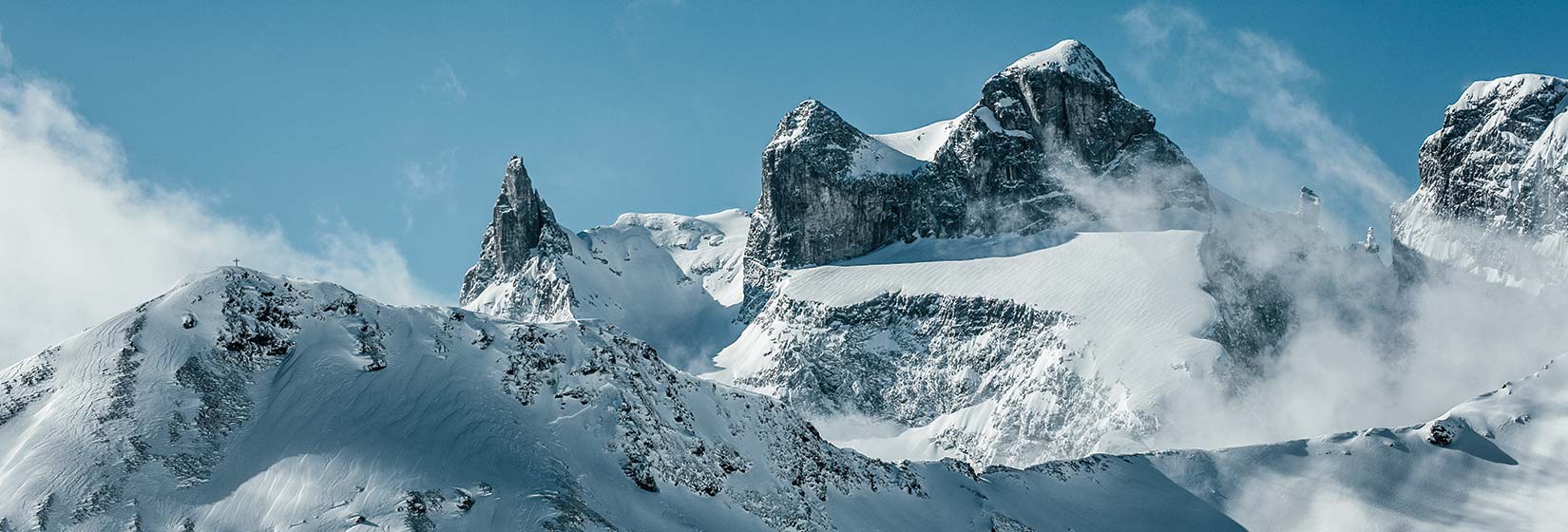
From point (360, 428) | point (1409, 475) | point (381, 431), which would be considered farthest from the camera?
point (1409, 475)

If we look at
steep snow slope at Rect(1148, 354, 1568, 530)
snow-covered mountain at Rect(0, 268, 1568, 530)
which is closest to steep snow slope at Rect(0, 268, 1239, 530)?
snow-covered mountain at Rect(0, 268, 1568, 530)

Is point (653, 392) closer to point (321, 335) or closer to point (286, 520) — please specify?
point (321, 335)

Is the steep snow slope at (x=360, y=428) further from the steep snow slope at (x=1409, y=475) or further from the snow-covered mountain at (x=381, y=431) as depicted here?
the steep snow slope at (x=1409, y=475)

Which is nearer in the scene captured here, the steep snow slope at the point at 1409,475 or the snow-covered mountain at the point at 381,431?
the snow-covered mountain at the point at 381,431

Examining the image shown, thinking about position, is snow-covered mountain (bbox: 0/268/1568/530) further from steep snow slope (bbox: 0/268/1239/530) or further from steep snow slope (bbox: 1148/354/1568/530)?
steep snow slope (bbox: 1148/354/1568/530)

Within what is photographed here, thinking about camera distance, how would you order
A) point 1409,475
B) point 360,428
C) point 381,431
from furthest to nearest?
point 1409,475
point 381,431
point 360,428

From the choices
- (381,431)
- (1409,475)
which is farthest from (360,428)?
(1409,475)

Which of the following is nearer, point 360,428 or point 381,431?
point 360,428

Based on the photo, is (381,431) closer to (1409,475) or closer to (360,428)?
(360,428)

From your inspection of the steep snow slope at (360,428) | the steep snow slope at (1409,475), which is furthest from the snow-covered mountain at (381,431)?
the steep snow slope at (1409,475)
